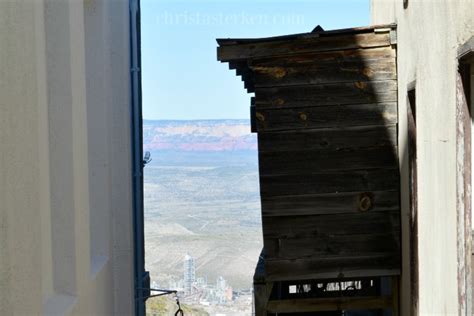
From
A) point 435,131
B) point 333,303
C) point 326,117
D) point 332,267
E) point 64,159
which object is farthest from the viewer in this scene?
point 333,303

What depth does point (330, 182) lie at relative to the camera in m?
7.25

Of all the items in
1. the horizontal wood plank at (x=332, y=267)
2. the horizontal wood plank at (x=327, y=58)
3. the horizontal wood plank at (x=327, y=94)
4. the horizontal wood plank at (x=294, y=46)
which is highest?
the horizontal wood plank at (x=294, y=46)

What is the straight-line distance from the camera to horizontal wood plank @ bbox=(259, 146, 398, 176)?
7195 mm

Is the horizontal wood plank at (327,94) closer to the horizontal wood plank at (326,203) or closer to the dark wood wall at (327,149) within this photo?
the dark wood wall at (327,149)

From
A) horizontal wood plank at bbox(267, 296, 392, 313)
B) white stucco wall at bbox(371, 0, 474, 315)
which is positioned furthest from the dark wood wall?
horizontal wood plank at bbox(267, 296, 392, 313)

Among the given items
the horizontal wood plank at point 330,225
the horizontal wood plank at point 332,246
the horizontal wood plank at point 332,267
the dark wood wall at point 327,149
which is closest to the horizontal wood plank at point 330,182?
the dark wood wall at point 327,149

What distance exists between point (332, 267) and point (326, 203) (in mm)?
513

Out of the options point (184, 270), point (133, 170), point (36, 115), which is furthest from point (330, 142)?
point (184, 270)

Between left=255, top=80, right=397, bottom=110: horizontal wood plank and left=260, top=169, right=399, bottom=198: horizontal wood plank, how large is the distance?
0.58 m

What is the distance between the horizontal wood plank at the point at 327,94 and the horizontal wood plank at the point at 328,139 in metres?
0.22

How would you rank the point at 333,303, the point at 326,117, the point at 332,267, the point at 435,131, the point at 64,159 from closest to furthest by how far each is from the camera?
1. the point at 435,131
2. the point at 64,159
3. the point at 332,267
4. the point at 326,117
5. the point at 333,303

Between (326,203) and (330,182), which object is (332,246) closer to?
(326,203)

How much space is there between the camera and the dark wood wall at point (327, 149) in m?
7.18

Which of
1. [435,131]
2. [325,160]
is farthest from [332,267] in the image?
[435,131]
